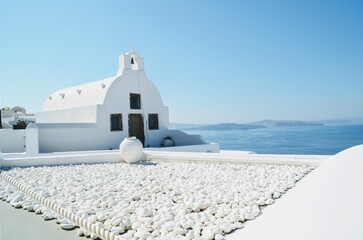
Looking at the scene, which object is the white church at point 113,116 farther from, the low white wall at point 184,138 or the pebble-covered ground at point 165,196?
the pebble-covered ground at point 165,196

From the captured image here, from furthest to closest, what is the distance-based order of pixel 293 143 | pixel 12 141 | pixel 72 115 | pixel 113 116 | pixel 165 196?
pixel 293 143 → pixel 72 115 → pixel 113 116 → pixel 12 141 → pixel 165 196

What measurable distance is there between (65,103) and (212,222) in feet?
60.2

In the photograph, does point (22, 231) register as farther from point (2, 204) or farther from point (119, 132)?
point (119, 132)

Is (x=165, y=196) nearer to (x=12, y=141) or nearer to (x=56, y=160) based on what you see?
(x=56, y=160)

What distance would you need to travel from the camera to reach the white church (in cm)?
1526

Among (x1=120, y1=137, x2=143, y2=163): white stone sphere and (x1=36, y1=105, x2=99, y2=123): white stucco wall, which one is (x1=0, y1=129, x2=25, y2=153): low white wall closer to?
(x1=36, y1=105, x2=99, y2=123): white stucco wall

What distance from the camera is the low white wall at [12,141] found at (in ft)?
45.1

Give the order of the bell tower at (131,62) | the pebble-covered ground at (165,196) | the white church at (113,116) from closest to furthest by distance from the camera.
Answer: the pebble-covered ground at (165,196), the white church at (113,116), the bell tower at (131,62)

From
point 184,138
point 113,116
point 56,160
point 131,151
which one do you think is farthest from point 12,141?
point 184,138

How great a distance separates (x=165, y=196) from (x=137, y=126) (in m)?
13.2

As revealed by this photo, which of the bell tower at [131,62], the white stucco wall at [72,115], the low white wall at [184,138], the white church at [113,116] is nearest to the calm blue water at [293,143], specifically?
the low white wall at [184,138]

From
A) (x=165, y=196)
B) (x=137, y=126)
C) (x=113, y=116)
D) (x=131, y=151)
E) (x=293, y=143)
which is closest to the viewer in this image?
(x=165, y=196)

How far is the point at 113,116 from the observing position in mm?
16828

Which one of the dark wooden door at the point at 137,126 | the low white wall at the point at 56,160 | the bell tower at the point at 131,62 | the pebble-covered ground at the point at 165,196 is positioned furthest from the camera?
the bell tower at the point at 131,62
